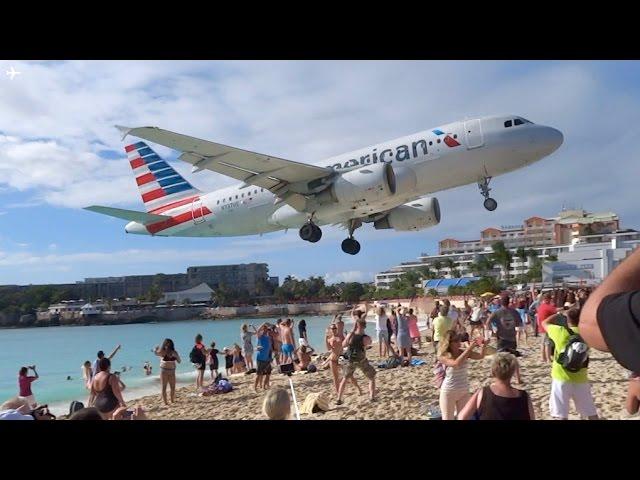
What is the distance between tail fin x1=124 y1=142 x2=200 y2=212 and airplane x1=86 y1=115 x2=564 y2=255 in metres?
4.06

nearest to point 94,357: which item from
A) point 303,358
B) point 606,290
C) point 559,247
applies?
point 303,358

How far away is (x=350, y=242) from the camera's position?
19.2m

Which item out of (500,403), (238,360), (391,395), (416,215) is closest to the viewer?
(500,403)

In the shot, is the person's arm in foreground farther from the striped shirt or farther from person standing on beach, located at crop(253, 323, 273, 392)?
person standing on beach, located at crop(253, 323, 273, 392)

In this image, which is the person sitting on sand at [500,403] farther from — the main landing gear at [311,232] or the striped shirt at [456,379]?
the main landing gear at [311,232]

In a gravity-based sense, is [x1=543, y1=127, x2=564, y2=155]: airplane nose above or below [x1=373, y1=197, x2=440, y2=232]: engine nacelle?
above

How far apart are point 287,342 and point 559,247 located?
13890 mm

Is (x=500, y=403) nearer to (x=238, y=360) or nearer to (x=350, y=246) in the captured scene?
(x=238, y=360)

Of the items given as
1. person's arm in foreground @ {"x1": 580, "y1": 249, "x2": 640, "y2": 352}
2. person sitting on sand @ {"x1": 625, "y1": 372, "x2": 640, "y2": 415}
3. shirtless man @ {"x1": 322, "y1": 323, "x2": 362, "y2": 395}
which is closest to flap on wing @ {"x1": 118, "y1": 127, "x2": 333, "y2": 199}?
shirtless man @ {"x1": 322, "y1": 323, "x2": 362, "y2": 395}

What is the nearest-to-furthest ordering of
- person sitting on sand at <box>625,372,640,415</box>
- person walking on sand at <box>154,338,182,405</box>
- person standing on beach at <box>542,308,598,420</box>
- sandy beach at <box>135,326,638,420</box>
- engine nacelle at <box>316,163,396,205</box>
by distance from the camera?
person sitting on sand at <box>625,372,640,415</box> < person standing on beach at <box>542,308,598,420</box> < sandy beach at <box>135,326,638,420</box> < person walking on sand at <box>154,338,182,405</box> < engine nacelle at <box>316,163,396,205</box>

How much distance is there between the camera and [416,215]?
1798 cm

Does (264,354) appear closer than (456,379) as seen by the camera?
No

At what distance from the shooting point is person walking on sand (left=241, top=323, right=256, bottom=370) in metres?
13.6
